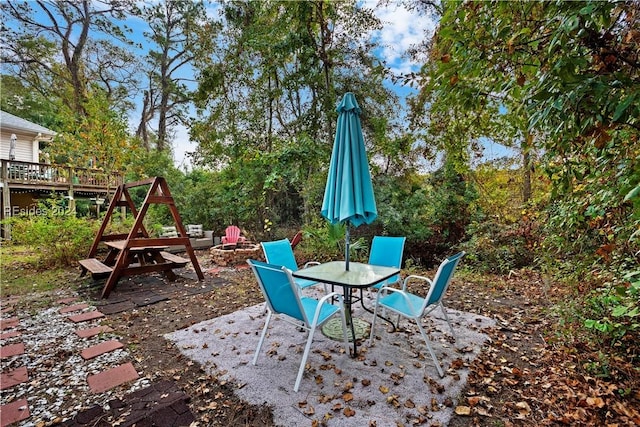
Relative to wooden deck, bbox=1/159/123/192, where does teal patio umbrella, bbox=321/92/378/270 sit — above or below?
below

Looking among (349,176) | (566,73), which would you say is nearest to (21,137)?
(349,176)

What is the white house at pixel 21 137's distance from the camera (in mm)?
12641

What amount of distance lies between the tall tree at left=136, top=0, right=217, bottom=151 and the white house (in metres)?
3.95

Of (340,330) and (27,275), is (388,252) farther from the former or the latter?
(27,275)

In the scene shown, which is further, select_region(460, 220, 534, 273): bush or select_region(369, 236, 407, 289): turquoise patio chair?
select_region(460, 220, 534, 273): bush

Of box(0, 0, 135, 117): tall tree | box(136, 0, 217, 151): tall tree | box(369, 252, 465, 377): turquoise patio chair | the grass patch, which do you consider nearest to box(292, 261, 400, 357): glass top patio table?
box(369, 252, 465, 377): turquoise patio chair

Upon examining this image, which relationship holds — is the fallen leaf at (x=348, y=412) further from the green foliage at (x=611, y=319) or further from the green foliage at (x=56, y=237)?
the green foliage at (x=56, y=237)

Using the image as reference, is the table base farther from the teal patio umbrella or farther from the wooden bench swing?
the wooden bench swing

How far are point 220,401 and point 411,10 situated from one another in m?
8.75

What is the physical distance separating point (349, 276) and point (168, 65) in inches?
621

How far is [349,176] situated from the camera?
3.10m

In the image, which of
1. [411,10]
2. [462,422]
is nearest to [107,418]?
[462,422]

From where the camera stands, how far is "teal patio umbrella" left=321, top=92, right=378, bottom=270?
3088 millimetres

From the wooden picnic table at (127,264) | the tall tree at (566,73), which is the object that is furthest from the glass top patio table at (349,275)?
the wooden picnic table at (127,264)
